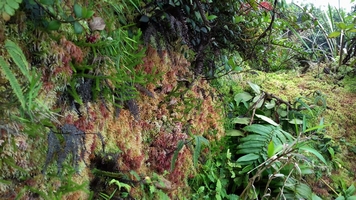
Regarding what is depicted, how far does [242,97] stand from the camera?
210 cm

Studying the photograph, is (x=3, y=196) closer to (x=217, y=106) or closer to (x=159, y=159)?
(x=159, y=159)

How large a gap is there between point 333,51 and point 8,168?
3728 mm

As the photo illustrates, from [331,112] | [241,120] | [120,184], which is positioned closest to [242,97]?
[241,120]

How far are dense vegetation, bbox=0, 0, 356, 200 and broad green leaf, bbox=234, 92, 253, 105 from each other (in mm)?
10

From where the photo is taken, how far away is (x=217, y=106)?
1.94 meters

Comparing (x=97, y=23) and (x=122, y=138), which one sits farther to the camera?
(x=122, y=138)

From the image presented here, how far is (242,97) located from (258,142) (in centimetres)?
45

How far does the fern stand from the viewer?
1701 millimetres

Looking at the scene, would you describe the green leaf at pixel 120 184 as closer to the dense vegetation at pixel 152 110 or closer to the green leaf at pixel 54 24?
the dense vegetation at pixel 152 110

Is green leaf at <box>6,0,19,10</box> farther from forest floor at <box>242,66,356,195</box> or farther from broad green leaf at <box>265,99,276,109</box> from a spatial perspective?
broad green leaf at <box>265,99,276,109</box>

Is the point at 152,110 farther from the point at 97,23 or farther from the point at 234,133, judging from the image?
the point at 234,133

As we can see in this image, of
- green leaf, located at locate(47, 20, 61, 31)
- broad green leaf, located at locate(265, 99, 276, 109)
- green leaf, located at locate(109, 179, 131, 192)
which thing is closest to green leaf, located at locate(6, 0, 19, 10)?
green leaf, located at locate(47, 20, 61, 31)

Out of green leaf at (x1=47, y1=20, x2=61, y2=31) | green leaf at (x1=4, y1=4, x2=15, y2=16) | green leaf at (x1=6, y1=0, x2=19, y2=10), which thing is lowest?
green leaf at (x1=4, y1=4, x2=15, y2=16)

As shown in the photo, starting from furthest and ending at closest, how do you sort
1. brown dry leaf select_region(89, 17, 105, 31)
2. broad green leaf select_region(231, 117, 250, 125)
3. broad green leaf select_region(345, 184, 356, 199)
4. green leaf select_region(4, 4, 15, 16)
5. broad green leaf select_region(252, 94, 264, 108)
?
broad green leaf select_region(252, 94, 264, 108), broad green leaf select_region(231, 117, 250, 125), broad green leaf select_region(345, 184, 356, 199), brown dry leaf select_region(89, 17, 105, 31), green leaf select_region(4, 4, 15, 16)
